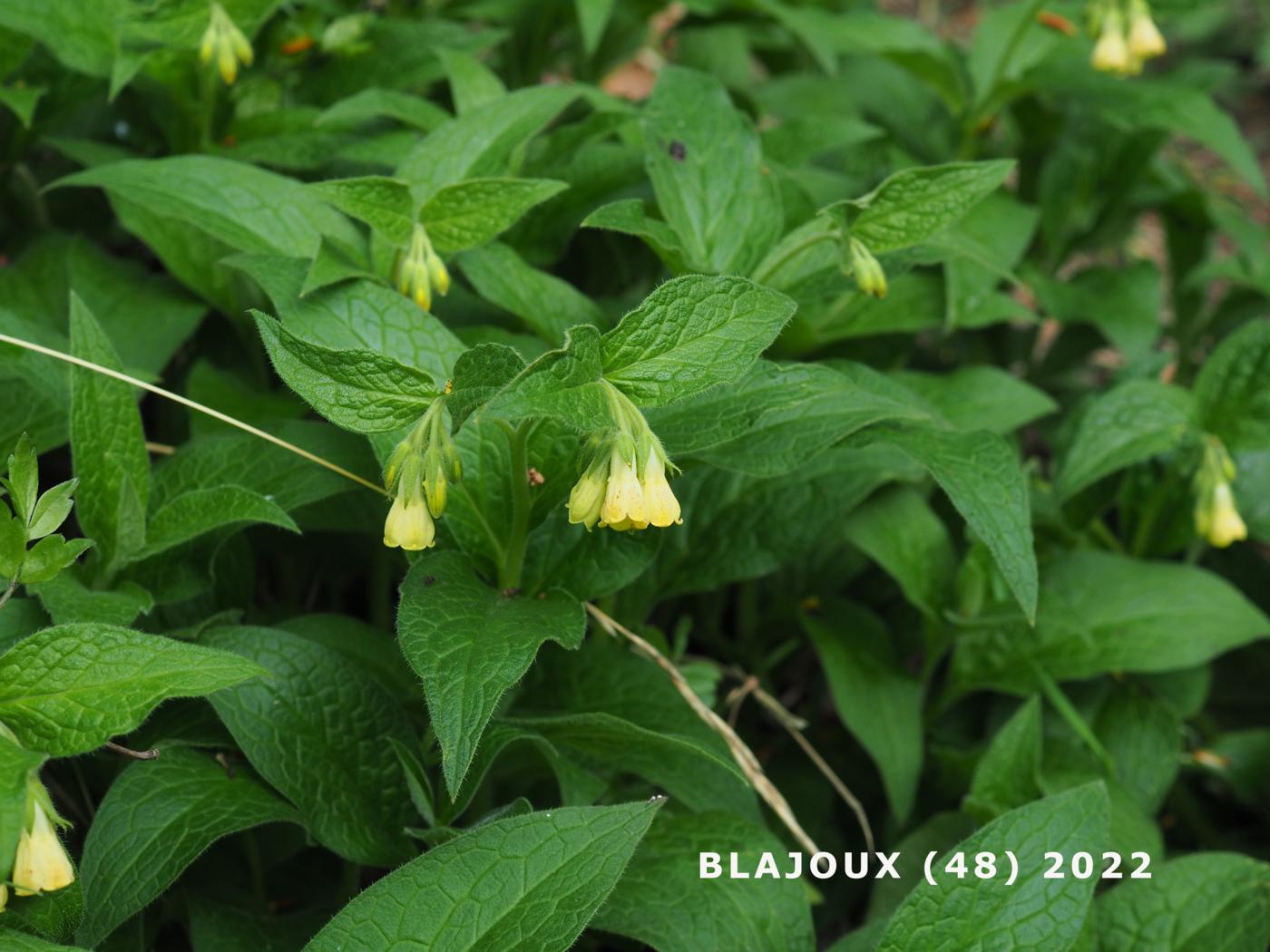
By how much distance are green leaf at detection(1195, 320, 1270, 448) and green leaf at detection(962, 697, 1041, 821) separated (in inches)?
26.8

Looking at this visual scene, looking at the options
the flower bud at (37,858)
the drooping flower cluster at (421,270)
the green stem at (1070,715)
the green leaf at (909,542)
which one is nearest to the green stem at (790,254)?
the drooping flower cluster at (421,270)

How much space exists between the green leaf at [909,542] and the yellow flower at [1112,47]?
0.97 metres

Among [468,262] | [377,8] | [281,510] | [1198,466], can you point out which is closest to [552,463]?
[281,510]

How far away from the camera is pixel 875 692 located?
2283 mm

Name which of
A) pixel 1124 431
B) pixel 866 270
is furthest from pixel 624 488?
pixel 1124 431

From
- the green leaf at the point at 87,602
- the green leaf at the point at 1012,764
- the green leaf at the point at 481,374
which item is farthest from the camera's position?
the green leaf at the point at 1012,764

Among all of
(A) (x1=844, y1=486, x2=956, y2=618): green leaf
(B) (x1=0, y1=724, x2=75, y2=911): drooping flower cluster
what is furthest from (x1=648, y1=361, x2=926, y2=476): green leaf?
(B) (x1=0, y1=724, x2=75, y2=911): drooping flower cluster

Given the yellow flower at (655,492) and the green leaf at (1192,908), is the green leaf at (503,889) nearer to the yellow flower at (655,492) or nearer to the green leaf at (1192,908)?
the yellow flower at (655,492)

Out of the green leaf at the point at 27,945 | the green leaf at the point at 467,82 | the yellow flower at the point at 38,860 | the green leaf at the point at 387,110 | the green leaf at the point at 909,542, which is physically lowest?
the green leaf at the point at 909,542

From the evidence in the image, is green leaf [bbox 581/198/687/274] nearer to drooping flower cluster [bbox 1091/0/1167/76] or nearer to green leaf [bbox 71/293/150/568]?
green leaf [bbox 71/293/150/568]

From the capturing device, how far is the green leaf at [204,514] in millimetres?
1612

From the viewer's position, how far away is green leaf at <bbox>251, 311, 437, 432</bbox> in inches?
54.4

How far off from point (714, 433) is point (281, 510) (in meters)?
0.53

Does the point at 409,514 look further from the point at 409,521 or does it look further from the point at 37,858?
the point at 37,858
